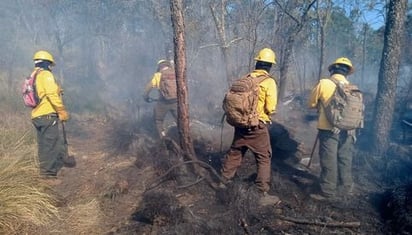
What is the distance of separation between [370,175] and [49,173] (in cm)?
560

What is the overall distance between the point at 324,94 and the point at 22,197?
439 cm

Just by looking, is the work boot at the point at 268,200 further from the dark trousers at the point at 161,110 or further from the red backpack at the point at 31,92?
the red backpack at the point at 31,92

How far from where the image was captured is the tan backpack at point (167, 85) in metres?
8.05

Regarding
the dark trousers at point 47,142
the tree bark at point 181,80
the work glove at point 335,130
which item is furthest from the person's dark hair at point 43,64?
the work glove at point 335,130

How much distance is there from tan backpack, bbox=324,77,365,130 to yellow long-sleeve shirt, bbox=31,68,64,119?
4.63 m

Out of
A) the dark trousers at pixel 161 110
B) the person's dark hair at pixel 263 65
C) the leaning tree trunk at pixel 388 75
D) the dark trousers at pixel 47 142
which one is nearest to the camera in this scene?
the person's dark hair at pixel 263 65

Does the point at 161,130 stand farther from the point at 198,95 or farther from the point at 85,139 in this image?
the point at 198,95

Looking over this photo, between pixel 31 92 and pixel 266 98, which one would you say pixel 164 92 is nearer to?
pixel 31 92

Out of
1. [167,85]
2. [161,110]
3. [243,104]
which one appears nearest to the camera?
[243,104]

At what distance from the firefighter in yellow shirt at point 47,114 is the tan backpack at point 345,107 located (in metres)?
4.62

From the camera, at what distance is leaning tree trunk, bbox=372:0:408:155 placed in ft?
21.3

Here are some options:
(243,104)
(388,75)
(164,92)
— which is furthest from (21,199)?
(388,75)

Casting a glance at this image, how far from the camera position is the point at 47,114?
246 inches

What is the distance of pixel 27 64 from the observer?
16.3 m
